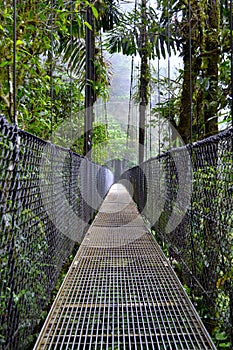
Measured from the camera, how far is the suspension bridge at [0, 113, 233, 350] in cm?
97

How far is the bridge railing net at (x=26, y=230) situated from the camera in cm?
88

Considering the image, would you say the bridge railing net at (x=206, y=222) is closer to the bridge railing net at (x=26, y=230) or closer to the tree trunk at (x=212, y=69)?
the tree trunk at (x=212, y=69)

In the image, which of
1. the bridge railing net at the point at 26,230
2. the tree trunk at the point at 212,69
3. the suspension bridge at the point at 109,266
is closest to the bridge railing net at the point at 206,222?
the suspension bridge at the point at 109,266

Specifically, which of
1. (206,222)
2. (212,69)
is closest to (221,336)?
(206,222)

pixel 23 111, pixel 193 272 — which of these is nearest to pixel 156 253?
pixel 193 272

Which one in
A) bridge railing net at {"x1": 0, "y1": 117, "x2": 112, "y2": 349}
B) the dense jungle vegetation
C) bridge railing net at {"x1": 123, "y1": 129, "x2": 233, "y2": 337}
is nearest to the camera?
bridge railing net at {"x1": 0, "y1": 117, "x2": 112, "y2": 349}

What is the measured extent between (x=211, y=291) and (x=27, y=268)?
63 cm

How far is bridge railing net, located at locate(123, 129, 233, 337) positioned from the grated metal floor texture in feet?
0.31

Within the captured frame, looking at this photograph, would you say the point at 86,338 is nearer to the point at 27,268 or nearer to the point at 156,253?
the point at 27,268

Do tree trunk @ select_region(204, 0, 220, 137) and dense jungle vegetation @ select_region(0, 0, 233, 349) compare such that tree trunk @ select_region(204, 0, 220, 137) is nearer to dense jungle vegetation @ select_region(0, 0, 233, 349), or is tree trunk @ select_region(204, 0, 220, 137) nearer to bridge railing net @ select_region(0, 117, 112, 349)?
dense jungle vegetation @ select_region(0, 0, 233, 349)

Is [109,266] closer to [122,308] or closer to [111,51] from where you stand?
[122,308]

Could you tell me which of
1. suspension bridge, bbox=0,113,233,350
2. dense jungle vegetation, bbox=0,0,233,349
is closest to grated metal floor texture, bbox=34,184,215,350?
suspension bridge, bbox=0,113,233,350

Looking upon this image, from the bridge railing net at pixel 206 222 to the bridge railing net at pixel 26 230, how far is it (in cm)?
58

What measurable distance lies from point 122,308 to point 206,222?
1.57 ft
